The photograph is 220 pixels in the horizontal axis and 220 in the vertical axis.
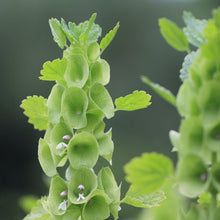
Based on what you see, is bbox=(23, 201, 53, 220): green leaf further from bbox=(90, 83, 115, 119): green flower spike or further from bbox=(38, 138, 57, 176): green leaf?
bbox=(90, 83, 115, 119): green flower spike

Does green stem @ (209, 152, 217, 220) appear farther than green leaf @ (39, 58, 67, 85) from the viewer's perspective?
No

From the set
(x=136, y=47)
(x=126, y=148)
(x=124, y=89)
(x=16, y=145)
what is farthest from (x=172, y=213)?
(x=136, y=47)

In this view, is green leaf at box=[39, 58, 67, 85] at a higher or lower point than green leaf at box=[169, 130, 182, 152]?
higher

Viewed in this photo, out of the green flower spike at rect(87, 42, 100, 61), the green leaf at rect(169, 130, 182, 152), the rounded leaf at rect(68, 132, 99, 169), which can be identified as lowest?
the rounded leaf at rect(68, 132, 99, 169)

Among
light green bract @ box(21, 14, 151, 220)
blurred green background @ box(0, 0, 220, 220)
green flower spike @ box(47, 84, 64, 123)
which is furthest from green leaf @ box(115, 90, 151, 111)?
blurred green background @ box(0, 0, 220, 220)

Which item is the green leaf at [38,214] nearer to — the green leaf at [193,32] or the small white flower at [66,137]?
the small white flower at [66,137]

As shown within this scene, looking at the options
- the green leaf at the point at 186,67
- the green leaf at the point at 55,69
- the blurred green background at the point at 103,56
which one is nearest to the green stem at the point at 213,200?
the green leaf at the point at 186,67
